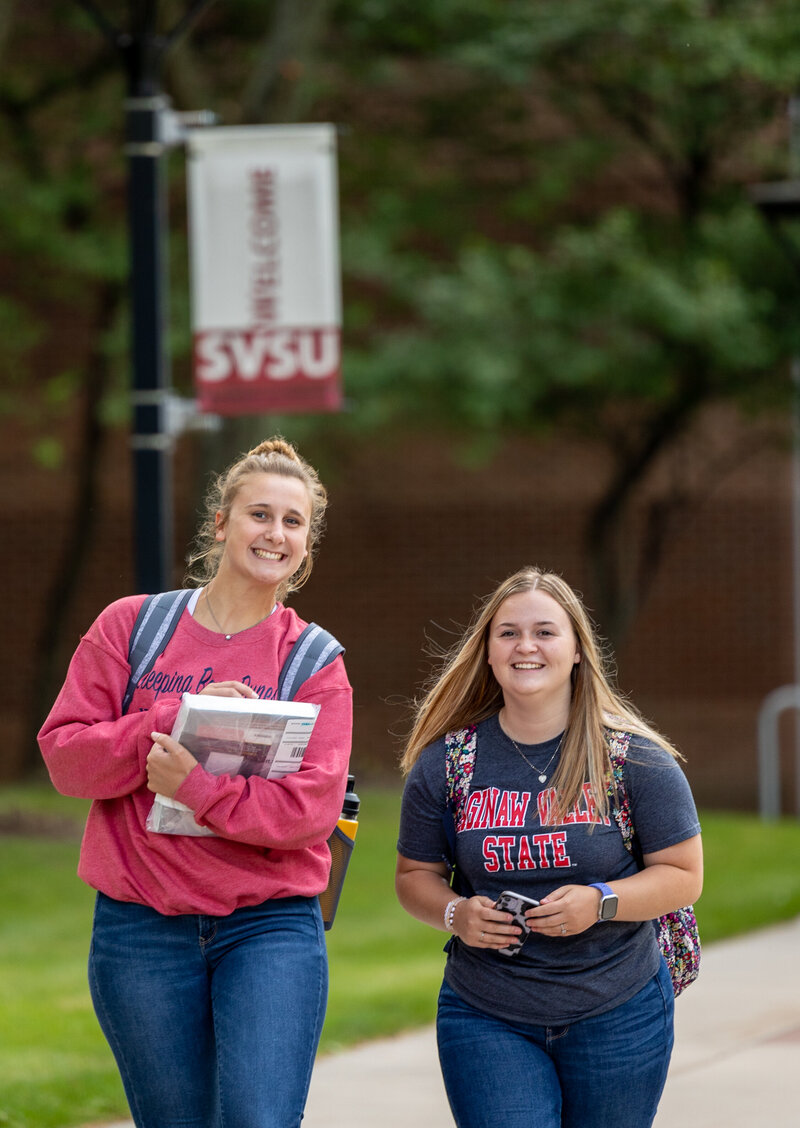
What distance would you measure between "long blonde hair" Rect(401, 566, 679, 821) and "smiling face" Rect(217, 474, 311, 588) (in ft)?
1.33

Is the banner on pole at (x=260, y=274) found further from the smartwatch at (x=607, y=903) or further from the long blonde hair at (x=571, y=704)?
the smartwatch at (x=607, y=903)

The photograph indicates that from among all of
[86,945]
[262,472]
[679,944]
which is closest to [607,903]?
[679,944]

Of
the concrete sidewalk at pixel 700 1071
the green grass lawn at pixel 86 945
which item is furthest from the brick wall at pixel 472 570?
the concrete sidewalk at pixel 700 1071

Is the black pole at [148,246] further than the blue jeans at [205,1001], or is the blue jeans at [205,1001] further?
the black pole at [148,246]

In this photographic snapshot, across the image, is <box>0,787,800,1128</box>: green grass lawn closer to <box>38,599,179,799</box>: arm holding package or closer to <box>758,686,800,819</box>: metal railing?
<box>758,686,800,819</box>: metal railing

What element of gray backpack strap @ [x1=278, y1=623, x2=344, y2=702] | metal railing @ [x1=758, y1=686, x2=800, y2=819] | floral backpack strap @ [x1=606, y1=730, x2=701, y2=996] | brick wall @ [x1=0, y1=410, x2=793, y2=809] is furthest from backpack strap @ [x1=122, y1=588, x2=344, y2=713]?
brick wall @ [x1=0, y1=410, x2=793, y2=809]

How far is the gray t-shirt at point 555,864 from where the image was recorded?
3.01 m

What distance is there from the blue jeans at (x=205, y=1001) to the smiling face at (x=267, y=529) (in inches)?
25.6

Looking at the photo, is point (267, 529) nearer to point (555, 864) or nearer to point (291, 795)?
point (291, 795)

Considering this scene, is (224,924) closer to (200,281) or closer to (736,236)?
(200,281)

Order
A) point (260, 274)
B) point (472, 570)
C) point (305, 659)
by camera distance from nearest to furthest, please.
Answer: point (305, 659) < point (260, 274) < point (472, 570)

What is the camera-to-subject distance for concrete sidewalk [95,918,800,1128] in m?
5.29

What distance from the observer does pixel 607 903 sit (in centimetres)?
295

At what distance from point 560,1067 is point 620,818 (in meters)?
0.49
